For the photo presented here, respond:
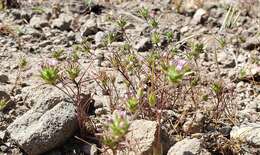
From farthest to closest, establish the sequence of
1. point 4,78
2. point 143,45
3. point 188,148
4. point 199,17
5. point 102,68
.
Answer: point 199,17
point 143,45
point 102,68
point 4,78
point 188,148

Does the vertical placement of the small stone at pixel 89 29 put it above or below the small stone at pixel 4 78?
above

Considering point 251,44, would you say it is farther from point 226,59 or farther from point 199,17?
point 199,17

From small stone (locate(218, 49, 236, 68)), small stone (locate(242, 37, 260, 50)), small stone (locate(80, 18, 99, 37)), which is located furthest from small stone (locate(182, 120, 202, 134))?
small stone (locate(80, 18, 99, 37))

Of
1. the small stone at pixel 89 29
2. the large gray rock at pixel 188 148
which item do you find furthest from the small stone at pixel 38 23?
the large gray rock at pixel 188 148

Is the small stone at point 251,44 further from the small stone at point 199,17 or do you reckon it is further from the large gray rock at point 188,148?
the large gray rock at point 188,148

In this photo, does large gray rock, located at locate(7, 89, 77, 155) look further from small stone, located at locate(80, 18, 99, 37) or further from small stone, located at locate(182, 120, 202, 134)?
small stone, located at locate(80, 18, 99, 37)

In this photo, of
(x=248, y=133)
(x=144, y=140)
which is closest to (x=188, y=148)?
(x=144, y=140)
